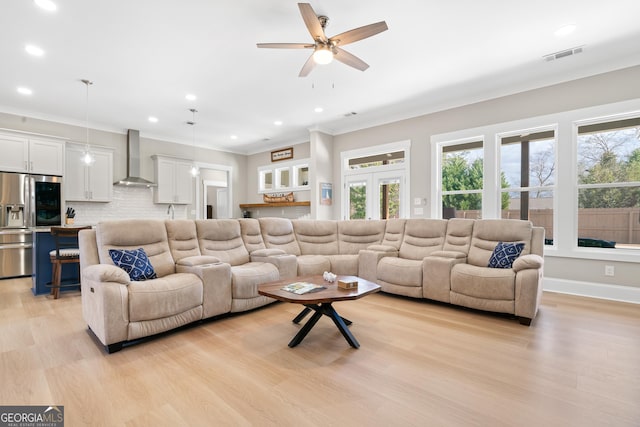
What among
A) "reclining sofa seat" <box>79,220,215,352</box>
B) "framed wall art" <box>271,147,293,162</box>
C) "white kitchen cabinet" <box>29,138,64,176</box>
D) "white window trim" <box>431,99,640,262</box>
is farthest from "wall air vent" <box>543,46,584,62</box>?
"white kitchen cabinet" <box>29,138,64,176</box>

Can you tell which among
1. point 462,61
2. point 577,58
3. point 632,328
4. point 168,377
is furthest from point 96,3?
point 632,328

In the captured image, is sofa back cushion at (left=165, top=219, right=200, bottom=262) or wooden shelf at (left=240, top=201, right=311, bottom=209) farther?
wooden shelf at (left=240, top=201, right=311, bottom=209)

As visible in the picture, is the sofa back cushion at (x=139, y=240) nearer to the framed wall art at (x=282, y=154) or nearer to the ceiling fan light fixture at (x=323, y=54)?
the ceiling fan light fixture at (x=323, y=54)

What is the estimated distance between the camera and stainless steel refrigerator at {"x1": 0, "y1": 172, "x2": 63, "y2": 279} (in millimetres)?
4871

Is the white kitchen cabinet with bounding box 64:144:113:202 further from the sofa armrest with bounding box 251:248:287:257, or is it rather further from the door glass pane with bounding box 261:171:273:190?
the sofa armrest with bounding box 251:248:287:257

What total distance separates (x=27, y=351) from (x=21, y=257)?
3.76 metres

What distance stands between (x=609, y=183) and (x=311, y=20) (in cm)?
424

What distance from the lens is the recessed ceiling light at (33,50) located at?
332 centimetres

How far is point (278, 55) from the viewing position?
3570 mm

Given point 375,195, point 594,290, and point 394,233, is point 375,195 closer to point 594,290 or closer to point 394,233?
point 394,233

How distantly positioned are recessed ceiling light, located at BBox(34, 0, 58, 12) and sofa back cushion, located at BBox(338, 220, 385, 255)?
14.2 feet

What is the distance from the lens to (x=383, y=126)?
5973 mm

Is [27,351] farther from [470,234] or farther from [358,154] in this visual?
[358,154]

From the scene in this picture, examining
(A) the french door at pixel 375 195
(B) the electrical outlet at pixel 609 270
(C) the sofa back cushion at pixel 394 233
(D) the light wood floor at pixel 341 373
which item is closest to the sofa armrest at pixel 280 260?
(D) the light wood floor at pixel 341 373
